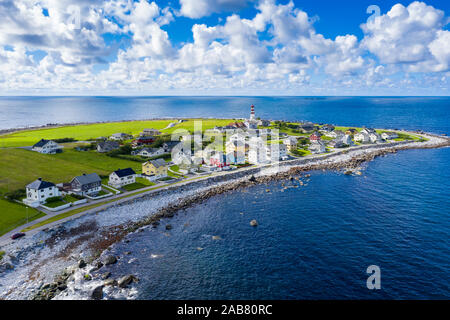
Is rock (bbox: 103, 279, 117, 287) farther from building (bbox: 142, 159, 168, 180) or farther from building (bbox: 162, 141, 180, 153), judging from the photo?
building (bbox: 162, 141, 180, 153)

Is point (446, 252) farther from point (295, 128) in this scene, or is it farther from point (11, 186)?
point (295, 128)

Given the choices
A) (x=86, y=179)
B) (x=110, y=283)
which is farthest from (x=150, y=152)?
(x=110, y=283)

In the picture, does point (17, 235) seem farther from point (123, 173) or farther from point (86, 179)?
point (123, 173)

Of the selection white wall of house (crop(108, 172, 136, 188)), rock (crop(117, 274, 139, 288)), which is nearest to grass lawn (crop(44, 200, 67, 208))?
white wall of house (crop(108, 172, 136, 188))

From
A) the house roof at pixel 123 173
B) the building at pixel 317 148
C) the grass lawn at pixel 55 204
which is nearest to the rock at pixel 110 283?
the grass lawn at pixel 55 204

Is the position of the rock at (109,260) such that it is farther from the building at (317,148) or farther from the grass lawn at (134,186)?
the building at (317,148)
